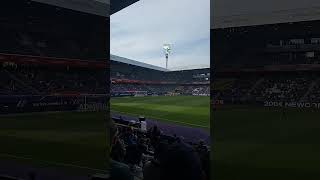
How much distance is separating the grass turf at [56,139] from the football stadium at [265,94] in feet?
3.43

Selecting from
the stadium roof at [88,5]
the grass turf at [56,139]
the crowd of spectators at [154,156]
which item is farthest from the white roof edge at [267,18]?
the grass turf at [56,139]

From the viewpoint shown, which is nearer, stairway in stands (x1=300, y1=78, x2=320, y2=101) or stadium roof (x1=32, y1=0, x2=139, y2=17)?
stairway in stands (x1=300, y1=78, x2=320, y2=101)

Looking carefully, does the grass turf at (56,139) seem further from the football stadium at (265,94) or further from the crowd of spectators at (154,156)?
the football stadium at (265,94)

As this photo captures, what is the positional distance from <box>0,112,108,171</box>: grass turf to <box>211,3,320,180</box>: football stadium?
1.05 m

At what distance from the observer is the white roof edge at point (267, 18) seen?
2.28 metres

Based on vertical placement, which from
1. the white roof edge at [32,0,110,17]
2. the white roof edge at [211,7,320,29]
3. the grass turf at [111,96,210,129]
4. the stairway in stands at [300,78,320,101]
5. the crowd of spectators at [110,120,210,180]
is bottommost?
the crowd of spectators at [110,120,210,180]

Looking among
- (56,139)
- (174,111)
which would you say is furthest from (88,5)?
(174,111)

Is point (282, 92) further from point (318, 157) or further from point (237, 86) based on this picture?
point (318, 157)

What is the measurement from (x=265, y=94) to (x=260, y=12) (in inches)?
21.1

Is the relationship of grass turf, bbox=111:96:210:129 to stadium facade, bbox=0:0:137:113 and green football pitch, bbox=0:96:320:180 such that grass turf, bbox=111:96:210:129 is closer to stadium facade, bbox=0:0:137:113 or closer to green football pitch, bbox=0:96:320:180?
green football pitch, bbox=0:96:320:180

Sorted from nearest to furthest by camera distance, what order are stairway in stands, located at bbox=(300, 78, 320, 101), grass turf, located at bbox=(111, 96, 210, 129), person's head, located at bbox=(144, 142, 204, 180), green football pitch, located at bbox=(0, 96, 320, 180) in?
person's head, located at bbox=(144, 142, 204, 180) < stairway in stands, located at bbox=(300, 78, 320, 101) < green football pitch, located at bbox=(0, 96, 320, 180) < grass turf, located at bbox=(111, 96, 210, 129)

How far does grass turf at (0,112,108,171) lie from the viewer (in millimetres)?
2953

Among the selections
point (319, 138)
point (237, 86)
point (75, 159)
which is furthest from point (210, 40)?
point (75, 159)

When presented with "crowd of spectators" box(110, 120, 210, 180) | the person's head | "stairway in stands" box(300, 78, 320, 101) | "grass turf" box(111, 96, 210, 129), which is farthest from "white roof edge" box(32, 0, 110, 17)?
"stairway in stands" box(300, 78, 320, 101)
